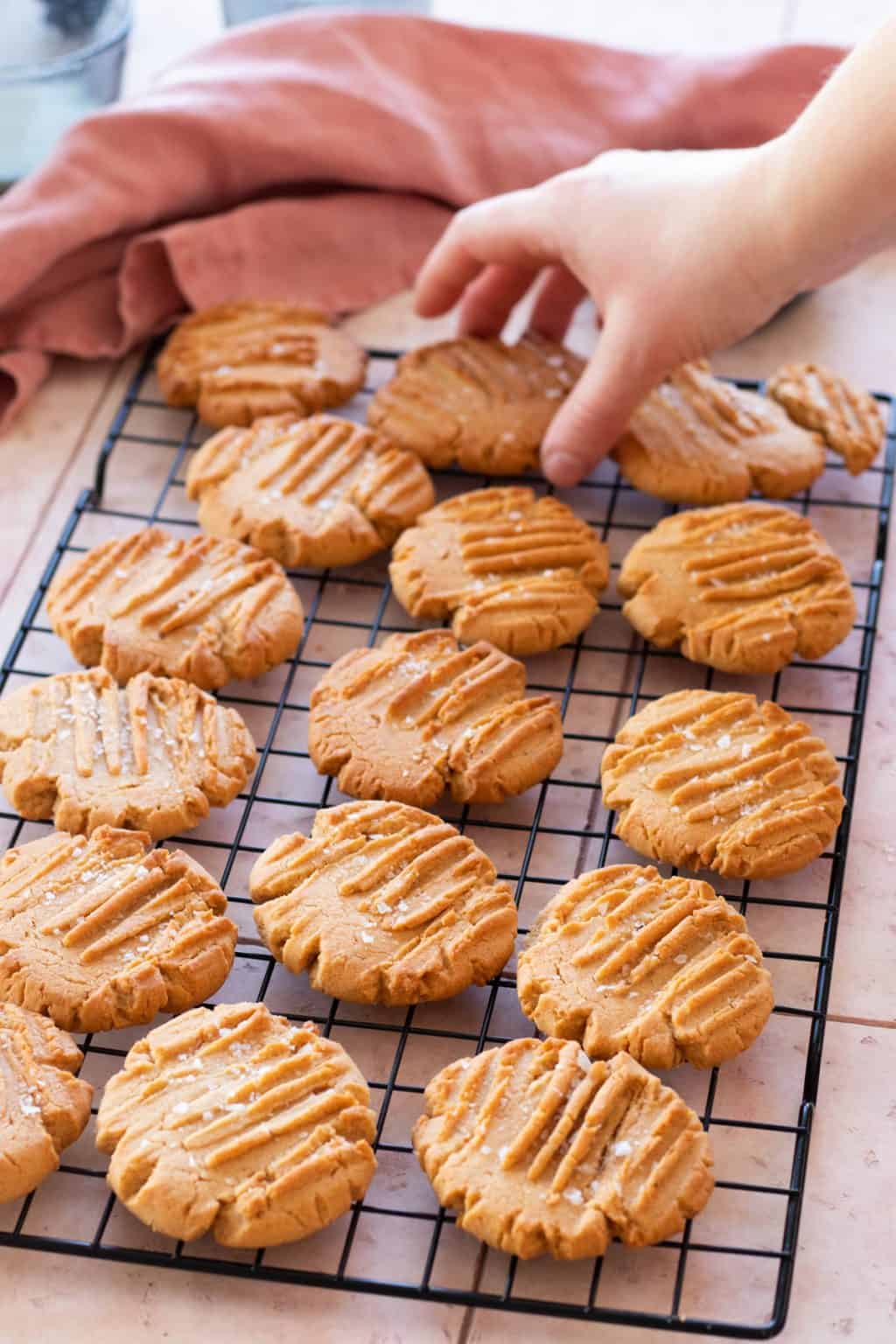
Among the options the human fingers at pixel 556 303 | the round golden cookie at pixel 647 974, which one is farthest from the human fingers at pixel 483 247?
the round golden cookie at pixel 647 974

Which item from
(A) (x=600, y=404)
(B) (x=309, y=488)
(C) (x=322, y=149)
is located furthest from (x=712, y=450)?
(C) (x=322, y=149)


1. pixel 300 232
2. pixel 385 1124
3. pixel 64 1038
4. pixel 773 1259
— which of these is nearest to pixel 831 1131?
pixel 773 1259

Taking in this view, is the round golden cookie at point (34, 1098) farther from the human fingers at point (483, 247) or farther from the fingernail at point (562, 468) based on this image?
the human fingers at point (483, 247)

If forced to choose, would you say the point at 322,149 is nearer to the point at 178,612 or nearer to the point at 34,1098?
the point at 178,612

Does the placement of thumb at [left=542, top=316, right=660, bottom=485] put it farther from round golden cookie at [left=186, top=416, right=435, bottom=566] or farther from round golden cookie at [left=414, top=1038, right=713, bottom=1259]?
round golden cookie at [left=414, top=1038, right=713, bottom=1259]

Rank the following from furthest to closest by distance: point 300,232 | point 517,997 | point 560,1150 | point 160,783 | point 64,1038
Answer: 1. point 300,232
2. point 160,783
3. point 517,997
4. point 64,1038
5. point 560,1150

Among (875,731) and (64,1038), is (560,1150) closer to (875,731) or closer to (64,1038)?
(64,1038)
